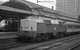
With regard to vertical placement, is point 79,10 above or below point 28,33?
above

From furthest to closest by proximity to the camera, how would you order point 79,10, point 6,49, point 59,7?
point 79,10
point 59,7
point 6,49

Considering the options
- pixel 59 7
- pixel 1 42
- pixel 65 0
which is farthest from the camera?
pixel 65 0

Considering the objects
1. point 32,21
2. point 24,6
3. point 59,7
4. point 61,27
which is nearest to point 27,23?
point 32,21

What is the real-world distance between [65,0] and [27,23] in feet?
188

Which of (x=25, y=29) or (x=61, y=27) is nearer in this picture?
(x=25, y=29)

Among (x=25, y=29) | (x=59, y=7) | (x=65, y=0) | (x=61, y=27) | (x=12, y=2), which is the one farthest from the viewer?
(x=65, y=0)

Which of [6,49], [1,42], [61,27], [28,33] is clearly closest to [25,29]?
[28,33]

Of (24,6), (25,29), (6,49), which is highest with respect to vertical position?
(24,6)

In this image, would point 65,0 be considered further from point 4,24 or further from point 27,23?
point 27,23

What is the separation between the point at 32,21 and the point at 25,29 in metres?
1.30

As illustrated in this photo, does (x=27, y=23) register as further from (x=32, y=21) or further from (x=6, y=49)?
(x=6, y=49)

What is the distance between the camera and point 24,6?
69.8 ft

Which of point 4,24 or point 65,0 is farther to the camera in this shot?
point 65,0

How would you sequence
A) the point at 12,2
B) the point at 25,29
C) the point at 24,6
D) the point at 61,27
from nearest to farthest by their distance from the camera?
the point at 25,29 < the point at 12,2 < the point at 24,6 < the point at 61,27
